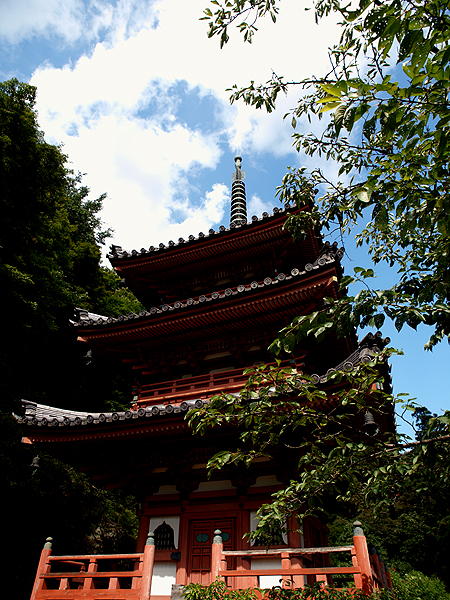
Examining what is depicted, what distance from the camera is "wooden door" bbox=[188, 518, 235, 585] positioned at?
303 inches

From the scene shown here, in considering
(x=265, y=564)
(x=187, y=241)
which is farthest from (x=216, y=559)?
(x=187, y=241)

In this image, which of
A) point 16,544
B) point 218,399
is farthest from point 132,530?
point 218,399

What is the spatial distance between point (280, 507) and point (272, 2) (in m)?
5.84

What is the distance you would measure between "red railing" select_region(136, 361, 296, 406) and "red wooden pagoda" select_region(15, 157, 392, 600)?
34 millimetres

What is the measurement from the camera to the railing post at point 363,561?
18.0ft

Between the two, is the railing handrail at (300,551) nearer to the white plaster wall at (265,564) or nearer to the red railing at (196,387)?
the white plaster wall at (265,564)

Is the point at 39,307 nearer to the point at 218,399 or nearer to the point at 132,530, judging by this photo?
the point at 132,530

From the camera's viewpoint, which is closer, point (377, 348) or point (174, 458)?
point (377, 348)

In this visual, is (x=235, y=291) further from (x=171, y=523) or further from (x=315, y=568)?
(x=315, y=568)

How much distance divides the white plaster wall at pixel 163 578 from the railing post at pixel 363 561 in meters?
3.88

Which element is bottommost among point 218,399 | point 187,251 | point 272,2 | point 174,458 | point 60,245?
point 218,399

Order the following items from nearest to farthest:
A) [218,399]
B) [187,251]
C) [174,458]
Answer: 1. [218,399]
2. [174,458]
3. [187,251]

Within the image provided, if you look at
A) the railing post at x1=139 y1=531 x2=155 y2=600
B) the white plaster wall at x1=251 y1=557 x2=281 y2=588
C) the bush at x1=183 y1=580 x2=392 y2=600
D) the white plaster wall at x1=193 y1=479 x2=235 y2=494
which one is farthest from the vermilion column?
the white plaster wall at x1=193 y1=479 x2=235 y2=494

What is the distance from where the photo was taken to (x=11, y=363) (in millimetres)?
17859
